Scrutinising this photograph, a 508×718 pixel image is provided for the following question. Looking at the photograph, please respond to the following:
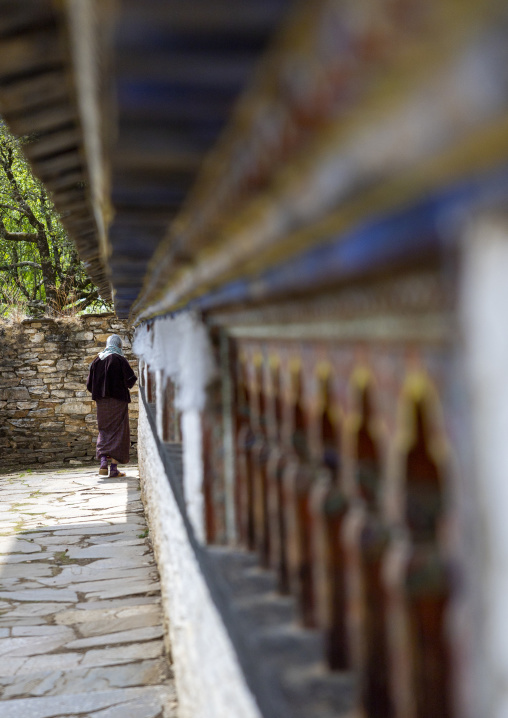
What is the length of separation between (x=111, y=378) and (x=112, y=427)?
66cm

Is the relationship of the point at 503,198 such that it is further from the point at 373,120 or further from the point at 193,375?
the point at 193,375

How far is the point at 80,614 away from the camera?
15.1 ft

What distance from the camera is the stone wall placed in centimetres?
1076

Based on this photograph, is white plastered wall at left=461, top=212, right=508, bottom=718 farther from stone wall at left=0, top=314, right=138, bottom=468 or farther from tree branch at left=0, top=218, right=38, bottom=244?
tree branch at left=0, top=218, right=38, bottom=244

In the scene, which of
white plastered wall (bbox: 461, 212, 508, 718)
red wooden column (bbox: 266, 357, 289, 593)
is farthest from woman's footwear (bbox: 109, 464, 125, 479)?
white plastered wall (bbox: 461, 212, 508, 718)

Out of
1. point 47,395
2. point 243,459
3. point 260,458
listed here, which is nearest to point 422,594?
point 260,458

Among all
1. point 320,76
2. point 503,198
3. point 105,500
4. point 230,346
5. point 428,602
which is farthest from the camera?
point 105,500

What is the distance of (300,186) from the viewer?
2.97 feet

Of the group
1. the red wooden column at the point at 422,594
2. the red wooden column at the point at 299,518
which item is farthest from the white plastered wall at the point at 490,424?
the red wooden column at the point at 299,518

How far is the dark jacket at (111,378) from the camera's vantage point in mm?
9203

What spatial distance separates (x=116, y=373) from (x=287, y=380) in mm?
8088

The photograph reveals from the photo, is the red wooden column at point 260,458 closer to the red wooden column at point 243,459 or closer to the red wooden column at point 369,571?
the red wooden column at point 243,459

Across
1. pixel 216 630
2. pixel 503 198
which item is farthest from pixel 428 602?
pixel 216 630

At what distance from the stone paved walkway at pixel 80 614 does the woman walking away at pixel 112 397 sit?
1.49m
